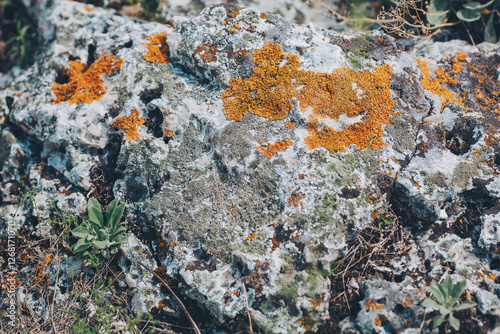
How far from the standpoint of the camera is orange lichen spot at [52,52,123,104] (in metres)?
3.75

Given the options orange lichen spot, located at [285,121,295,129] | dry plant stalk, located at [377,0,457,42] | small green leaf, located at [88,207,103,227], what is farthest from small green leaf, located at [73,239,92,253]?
dry plant stalk, located at [377,0,457,42]

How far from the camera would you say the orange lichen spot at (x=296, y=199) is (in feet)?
9.71

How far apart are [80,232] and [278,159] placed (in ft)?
6.54

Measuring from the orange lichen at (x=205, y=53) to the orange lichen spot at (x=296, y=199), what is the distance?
1664 millimetres

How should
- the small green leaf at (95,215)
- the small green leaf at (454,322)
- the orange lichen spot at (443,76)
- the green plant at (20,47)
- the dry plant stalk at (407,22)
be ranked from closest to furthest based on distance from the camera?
1. the small green leaf at (454,322)
2. the small green leaf at (95,215)
3. the orange lichen spot at (443,76)
4. the dry plant stalk at (407,22)
5. the green plant at (20,47)

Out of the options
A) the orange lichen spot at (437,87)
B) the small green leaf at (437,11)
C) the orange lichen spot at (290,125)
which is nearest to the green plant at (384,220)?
the orange lichen spot at (290,125)

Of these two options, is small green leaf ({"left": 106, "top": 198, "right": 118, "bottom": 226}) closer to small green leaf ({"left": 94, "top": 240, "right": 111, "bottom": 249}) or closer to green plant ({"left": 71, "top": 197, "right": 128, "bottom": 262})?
green plant ({"left": 71, "top": 197, "right": 128, "bottom": 262})

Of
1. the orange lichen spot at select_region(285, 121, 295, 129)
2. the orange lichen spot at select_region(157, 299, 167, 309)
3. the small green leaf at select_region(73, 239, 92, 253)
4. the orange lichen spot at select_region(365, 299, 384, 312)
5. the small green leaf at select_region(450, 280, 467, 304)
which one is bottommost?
the orange lichen spot at select_region(157, 299, 167, 309)

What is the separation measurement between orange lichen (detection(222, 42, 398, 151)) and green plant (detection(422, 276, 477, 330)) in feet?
4.21

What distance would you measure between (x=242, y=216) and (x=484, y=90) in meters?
2.99

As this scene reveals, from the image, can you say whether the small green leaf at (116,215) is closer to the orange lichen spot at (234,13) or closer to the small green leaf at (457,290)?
the orange lichen spot at (234,13)

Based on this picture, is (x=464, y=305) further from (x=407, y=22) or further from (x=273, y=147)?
(x=407, y=22)

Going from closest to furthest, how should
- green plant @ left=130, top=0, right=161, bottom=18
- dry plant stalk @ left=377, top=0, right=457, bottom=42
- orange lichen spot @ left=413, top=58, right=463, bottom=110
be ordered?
1. orange lichen spot @ left=413, top=58, right=463, bottom=110
2. dry plant stalk @ left=377, top=0, right=457, bottom=42
3. green plant @ left=130, top=0, right=161, bottom=18

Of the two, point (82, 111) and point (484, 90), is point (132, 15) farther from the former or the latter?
point (484, 90)
